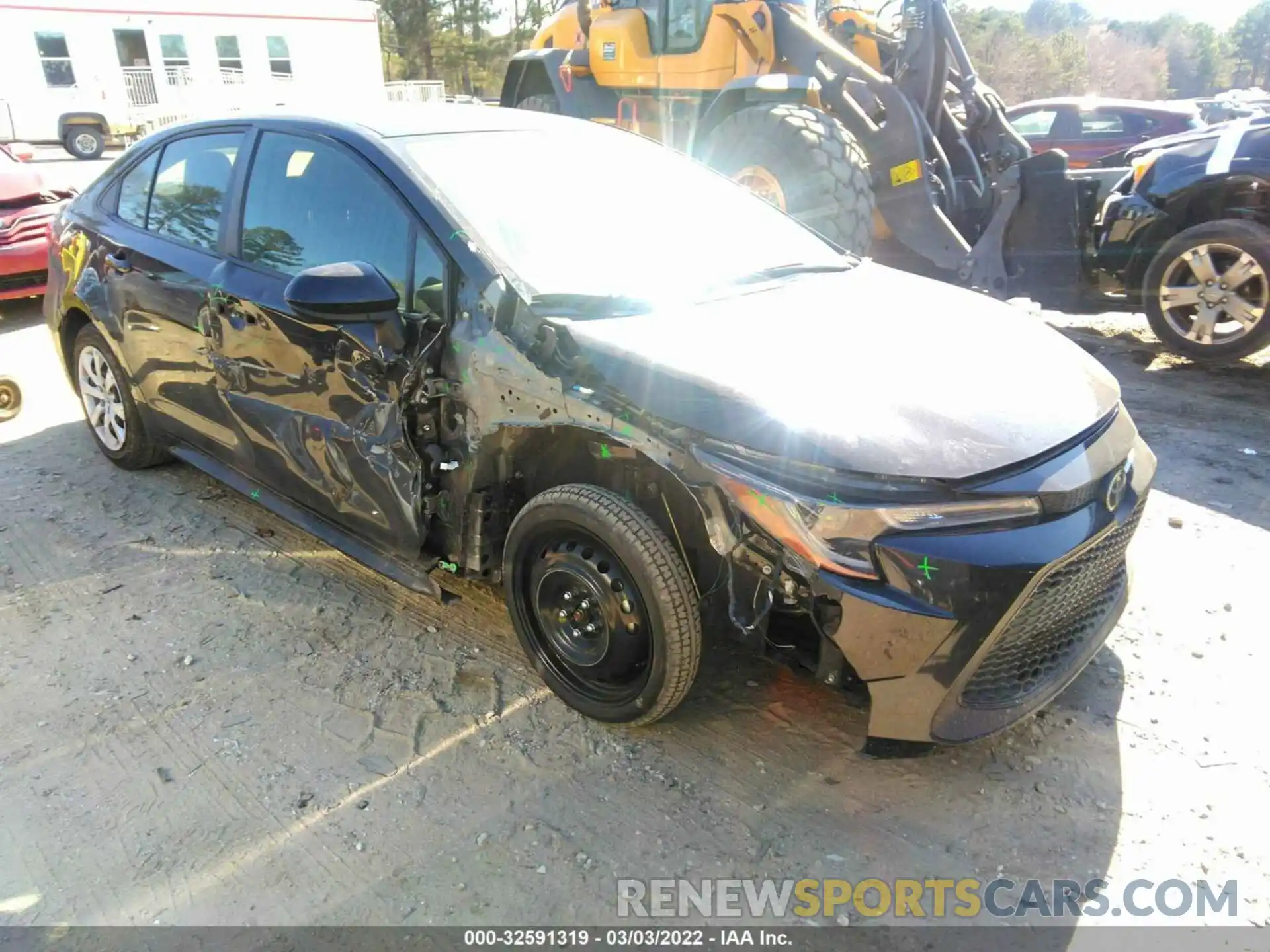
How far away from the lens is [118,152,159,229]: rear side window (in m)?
4.09

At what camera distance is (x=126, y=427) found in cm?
443

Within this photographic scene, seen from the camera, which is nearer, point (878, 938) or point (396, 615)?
point (878, 938)

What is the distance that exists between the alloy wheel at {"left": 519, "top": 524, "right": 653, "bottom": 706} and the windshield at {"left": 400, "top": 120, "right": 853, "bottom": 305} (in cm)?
78

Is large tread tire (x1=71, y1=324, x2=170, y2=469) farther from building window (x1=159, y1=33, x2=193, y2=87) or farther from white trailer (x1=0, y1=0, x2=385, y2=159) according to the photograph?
building window (x1=159, y1=33, x2=193, y2=87)

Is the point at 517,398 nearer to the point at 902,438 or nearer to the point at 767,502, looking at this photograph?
the point at 767,502

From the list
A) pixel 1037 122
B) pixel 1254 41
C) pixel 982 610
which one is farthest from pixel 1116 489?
pixel 1254 41

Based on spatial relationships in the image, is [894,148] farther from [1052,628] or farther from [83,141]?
[83,141]

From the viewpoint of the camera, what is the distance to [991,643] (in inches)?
88.0

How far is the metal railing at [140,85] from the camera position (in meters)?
23.0

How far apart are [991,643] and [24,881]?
2506 millimetres

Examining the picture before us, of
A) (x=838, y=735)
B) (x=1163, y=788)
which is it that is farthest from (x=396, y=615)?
(x=1163, y=788)

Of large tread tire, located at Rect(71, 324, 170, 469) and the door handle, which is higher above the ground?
the door handle

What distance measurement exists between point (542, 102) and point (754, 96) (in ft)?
9.44

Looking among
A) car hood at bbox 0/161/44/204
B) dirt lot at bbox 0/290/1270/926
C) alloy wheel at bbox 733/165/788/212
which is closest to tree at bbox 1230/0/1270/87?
alloy wheel at bbox 733/165/788/212
